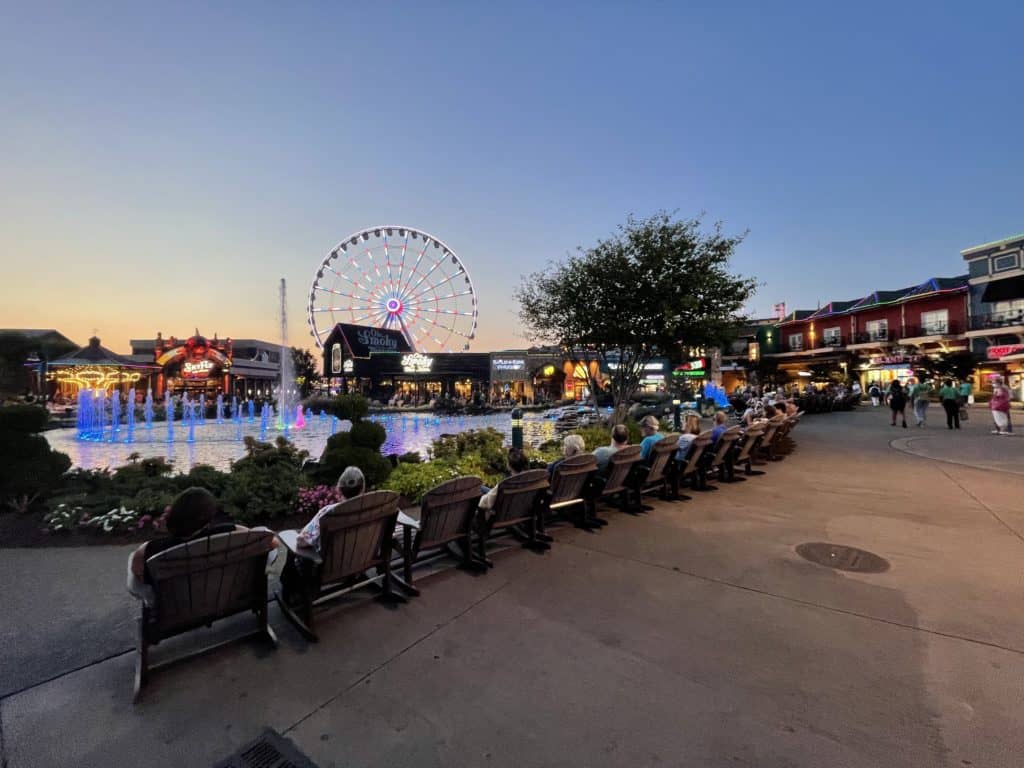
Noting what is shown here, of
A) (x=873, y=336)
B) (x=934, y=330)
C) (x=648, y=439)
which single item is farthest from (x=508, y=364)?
(x=648, y=439)

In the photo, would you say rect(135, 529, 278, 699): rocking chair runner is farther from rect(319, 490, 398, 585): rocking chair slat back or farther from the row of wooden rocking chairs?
rect(319, 490, 398, 585): rocking chair slat back

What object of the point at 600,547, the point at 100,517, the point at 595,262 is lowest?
the point at 600,547

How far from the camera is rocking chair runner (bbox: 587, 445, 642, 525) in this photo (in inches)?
226

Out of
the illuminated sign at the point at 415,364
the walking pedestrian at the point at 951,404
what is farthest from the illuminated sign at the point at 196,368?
the walking pedestrian at the point at 951,404

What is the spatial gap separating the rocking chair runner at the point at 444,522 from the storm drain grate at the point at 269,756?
5.15 feet

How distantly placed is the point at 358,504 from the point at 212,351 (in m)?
55.2

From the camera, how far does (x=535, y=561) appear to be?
4.54m

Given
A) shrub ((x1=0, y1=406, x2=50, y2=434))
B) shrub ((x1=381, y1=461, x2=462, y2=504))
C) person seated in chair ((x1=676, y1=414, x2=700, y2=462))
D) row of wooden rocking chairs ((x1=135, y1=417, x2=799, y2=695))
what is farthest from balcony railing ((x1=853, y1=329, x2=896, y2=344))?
shrub ((x1=0, y1=406, x2=50, y2=434))

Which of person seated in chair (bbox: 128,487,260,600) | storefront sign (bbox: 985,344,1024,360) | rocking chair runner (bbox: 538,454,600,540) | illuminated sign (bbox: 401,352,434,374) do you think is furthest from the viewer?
illuminated sign (bbox: 401,352,434,374)

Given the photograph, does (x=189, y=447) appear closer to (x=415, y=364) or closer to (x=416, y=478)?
(x=416, y=478)

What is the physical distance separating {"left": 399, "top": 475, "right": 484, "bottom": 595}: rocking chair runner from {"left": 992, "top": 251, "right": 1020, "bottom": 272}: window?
40.2 metres

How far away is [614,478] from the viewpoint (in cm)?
594

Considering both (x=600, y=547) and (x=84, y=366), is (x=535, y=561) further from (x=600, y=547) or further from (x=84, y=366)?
(x=84, y=366)

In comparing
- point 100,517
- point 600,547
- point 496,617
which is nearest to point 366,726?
point 496,617
